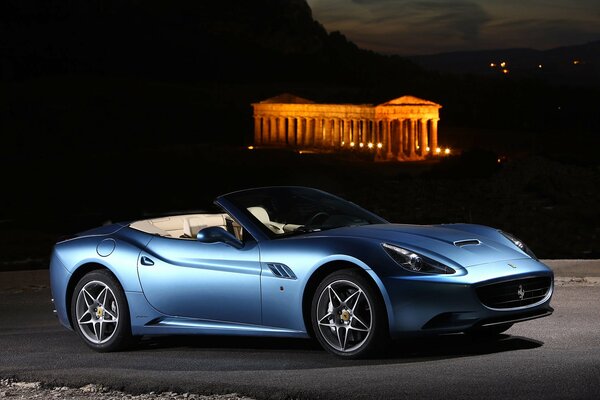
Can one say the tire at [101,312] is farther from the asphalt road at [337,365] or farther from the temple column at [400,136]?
the temple column at [400,136]

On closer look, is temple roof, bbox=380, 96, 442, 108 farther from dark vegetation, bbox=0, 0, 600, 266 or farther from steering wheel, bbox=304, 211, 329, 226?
steering wheel, bbox=304, 211, 329, 226

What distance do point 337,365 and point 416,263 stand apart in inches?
35.6

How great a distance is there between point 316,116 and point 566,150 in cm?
2639

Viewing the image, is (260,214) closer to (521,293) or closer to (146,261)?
(146,261)

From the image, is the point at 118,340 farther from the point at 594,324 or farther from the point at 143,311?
the point at 594,324

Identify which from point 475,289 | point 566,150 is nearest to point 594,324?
point 475,289

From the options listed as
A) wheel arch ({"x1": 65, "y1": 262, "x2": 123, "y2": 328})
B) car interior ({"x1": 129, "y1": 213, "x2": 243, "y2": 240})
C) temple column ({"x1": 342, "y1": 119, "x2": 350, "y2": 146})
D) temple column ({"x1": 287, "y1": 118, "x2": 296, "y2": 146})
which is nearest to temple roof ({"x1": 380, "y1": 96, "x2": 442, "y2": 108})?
temple column ({"x1": 342, "y1": 119, "x2": 350, "y2": 146})

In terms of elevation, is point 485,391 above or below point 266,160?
above

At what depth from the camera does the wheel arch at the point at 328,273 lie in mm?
8609

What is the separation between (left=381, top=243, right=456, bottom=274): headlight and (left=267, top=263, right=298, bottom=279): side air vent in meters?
0.77

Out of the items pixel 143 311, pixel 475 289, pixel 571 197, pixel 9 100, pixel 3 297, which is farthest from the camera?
pixel 9 100

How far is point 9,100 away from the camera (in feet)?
648

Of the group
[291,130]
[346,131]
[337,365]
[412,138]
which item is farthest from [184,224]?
[291,130]

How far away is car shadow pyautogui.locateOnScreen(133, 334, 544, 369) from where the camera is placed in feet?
29.3
